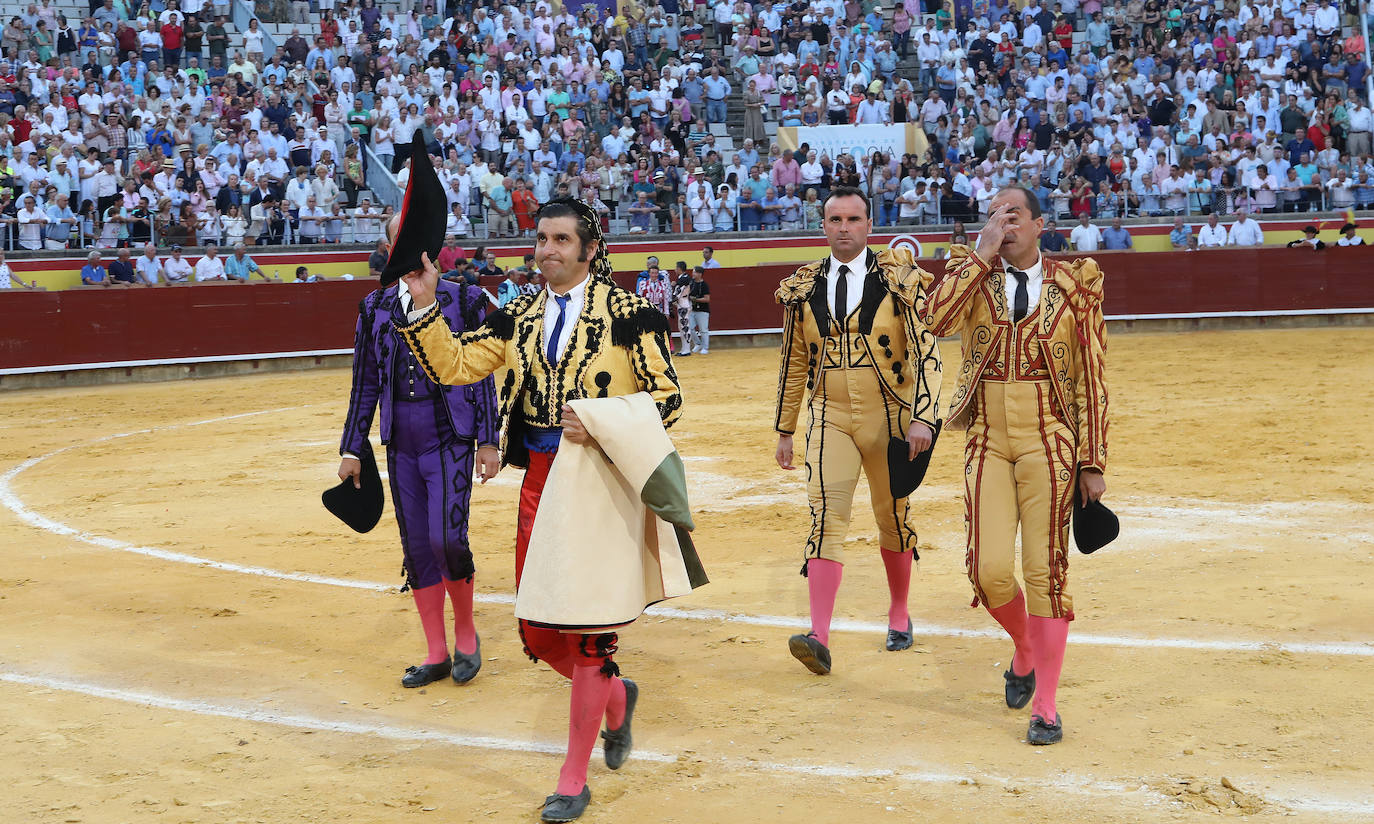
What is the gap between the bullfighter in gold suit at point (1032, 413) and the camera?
436 cm

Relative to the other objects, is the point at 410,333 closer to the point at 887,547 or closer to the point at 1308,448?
the point at 887,547

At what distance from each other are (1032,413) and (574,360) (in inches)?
58.0

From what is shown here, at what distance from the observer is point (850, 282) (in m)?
5.25

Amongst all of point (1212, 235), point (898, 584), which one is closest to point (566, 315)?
point (898, 584)

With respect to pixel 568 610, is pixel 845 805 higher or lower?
lower

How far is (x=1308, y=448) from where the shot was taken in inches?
371

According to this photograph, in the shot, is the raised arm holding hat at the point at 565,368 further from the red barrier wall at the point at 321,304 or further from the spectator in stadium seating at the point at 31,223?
the spectator in stadium seating at the point at 31,223

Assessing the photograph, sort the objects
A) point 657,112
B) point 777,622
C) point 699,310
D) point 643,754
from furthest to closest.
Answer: point 657,112, point 699,310, point 777,622, point 643,754

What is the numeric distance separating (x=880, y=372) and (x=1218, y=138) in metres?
18.2

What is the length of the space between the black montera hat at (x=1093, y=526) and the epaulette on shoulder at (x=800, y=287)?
1.37 m

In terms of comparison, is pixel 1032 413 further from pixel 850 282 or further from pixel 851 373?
pixel 850 282

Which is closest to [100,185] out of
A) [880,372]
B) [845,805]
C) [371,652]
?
[371,652]

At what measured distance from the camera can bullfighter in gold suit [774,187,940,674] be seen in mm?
5148

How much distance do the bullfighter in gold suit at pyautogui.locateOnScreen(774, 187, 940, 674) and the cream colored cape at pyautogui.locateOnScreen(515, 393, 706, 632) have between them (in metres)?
1.43
